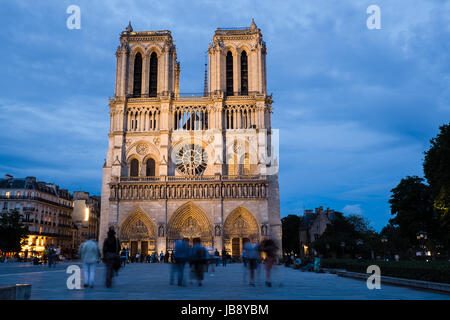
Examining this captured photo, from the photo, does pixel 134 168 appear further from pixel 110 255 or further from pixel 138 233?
pixel 110 255

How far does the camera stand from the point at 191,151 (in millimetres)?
44438

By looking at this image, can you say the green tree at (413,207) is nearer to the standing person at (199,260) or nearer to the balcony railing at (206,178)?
the balcony railing at (206,178)

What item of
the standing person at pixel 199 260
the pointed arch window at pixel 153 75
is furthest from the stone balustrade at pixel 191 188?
the standing person at pixel 199 260

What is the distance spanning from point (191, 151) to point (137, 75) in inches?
445

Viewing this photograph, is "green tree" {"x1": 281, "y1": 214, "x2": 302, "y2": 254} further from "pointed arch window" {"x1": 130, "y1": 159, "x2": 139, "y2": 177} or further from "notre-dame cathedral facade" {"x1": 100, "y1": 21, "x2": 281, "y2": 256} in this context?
"pointed arch window" {"x1": 130, "y1": 159, "x2": 139, "y2": 177}

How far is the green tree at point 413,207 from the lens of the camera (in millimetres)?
33281

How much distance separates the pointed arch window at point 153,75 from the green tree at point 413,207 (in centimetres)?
2743

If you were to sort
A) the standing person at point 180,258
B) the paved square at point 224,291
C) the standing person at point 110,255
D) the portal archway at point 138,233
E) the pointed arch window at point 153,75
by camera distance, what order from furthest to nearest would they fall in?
the pointed arch window at point 153,75, the portal archway at point 138,233, the standing person at point 180,258, the standing person at point 110,255, the paved square at point 224,291

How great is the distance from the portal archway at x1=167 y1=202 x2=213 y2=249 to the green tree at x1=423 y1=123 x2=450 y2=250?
20.6 metres

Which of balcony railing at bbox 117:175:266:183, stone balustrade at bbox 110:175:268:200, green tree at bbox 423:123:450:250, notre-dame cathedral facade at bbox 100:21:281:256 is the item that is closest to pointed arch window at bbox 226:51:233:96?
notre-dame cathedral facade at bbox 100:21:281:256

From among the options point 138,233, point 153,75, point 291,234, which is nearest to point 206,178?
point 138,233

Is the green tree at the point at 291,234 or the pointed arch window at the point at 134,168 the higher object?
the pointed arch window at the point at 134,168

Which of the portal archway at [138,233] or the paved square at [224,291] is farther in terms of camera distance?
the portal archway at [138,233]
